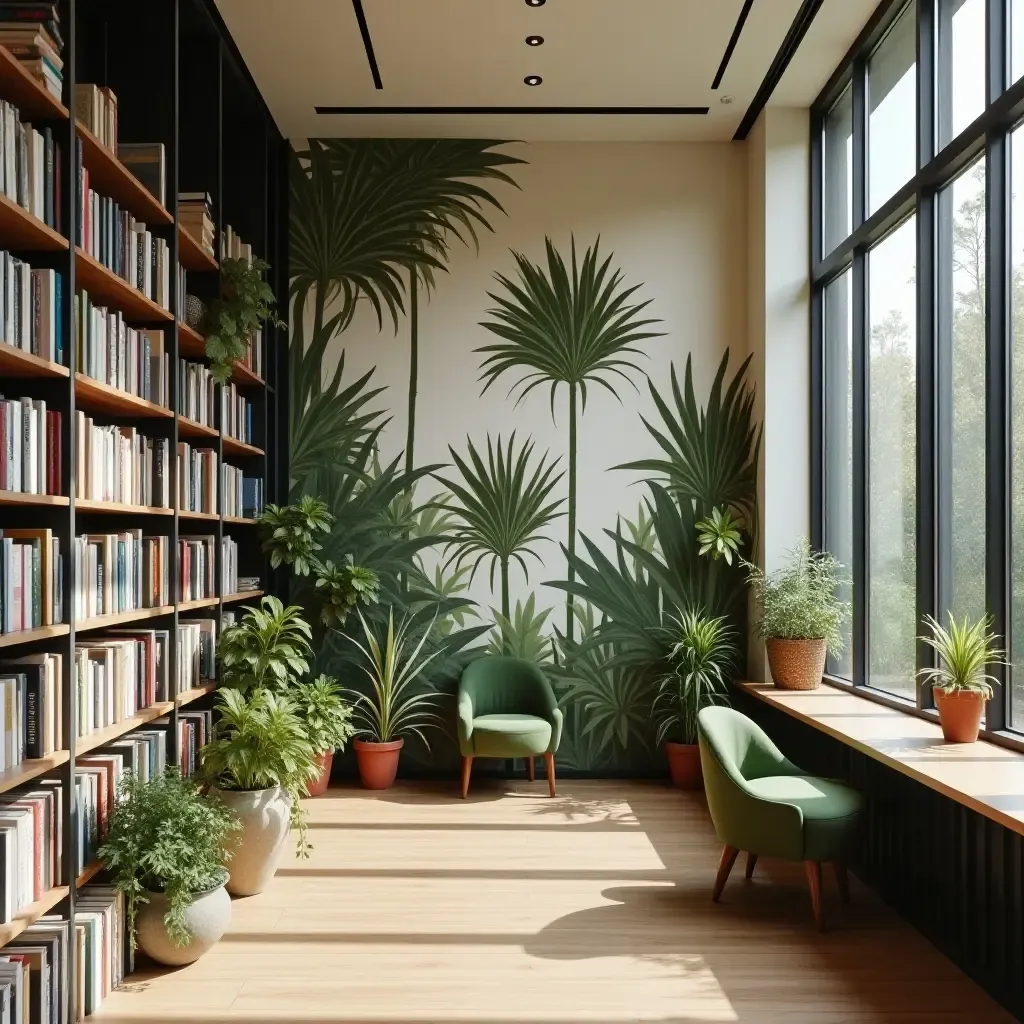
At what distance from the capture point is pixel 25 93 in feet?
9.44

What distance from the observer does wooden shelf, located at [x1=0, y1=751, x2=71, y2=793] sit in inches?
103

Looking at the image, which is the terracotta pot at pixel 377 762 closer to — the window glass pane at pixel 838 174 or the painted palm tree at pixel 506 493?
the painted palm tree at pixel 506 493

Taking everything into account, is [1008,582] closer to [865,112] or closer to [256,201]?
[865,112]

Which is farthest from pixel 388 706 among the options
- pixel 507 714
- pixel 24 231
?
pixel 24 231

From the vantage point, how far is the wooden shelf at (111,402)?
3312 millimetres

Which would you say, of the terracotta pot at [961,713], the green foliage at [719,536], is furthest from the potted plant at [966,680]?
the green foliage at [719,536]

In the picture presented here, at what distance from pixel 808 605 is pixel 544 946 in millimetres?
2576

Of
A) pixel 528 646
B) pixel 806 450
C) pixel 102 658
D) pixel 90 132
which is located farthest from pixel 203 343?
pixel 806 450

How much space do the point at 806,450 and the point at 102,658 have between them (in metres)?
4.28

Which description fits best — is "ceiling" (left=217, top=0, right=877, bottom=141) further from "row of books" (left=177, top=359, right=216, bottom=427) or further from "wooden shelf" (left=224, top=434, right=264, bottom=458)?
"wooden shelf" (left=224, top=434, right=264, bottom=458)

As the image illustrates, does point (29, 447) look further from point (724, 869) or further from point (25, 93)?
point (724, 869)

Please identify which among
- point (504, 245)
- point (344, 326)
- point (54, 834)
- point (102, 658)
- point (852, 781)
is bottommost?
point (852, 781)

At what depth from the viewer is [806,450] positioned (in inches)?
240

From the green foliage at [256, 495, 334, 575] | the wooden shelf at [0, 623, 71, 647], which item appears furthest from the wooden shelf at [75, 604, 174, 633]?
Result: the green foliage at [256, 495, 334, 575]
